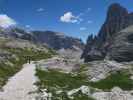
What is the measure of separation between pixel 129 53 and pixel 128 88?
61.3 m

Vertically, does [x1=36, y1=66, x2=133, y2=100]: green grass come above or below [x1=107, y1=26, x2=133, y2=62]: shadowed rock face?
below

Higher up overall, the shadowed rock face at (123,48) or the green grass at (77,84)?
the shadowed rock face at (123,48)

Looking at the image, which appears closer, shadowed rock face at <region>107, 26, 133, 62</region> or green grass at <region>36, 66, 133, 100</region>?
green grass at <region>36, 66, 133, 100</region>

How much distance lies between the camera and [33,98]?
43.2 metres

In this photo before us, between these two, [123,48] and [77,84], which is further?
[123,48]

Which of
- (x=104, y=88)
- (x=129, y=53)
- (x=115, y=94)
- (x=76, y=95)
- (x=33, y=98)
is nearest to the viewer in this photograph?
(x=33, y=98)

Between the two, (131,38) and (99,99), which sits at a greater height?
(131,38)

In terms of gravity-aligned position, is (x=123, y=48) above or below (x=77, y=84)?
above

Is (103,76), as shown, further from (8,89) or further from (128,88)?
(8,89)

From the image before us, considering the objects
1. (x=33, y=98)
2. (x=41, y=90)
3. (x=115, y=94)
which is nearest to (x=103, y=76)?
(x=115, y=94)

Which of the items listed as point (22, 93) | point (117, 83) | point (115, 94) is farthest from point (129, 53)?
point (22, 93)

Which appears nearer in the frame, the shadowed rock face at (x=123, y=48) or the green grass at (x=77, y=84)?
the green grass at (x=77, y=84)

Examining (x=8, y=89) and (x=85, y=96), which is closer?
(x=85, y=96)

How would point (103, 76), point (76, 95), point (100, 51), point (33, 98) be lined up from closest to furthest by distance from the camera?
1. point (33, 98)
2. point (76, 95)
3. point (103, 76)
4. point (100, 51)
